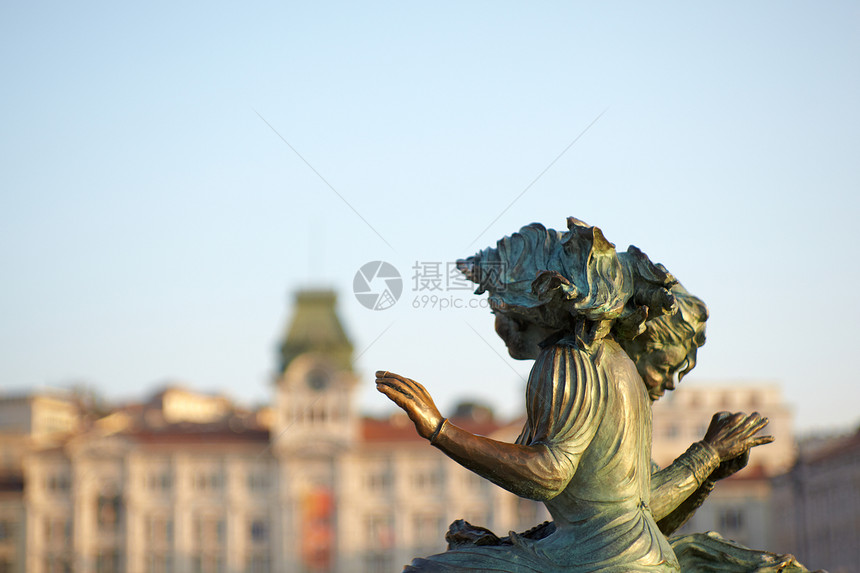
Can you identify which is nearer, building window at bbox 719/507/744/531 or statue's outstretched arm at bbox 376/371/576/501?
statue's outstretched arm at bbox 376/371/576/501

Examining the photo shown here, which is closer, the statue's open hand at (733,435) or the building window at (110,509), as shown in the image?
the statue's open hand at (733,435)

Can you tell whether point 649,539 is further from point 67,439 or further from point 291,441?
point 67,439

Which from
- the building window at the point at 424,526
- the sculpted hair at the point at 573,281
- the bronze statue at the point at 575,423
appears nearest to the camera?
the bronze statue at the point at 575,423

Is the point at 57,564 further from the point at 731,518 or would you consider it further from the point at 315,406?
the point at 731,518

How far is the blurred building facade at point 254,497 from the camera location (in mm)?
56469

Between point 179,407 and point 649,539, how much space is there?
2923 inches

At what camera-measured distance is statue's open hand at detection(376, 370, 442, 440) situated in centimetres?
399

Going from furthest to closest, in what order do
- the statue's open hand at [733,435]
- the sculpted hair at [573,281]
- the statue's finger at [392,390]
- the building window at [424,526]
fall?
1. the building window at [424,526]
2. the statue's open hand at [733,435]
3. the sculpted hair at [573,281]
4. the statue's finger at [392,390]

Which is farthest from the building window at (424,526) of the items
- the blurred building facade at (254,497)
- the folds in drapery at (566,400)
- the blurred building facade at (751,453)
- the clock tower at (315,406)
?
the folds in drapery at (566,400)

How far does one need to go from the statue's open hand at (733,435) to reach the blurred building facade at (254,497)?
50959 millimetres

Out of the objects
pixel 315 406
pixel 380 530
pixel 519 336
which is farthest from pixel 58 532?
pixel 519 336

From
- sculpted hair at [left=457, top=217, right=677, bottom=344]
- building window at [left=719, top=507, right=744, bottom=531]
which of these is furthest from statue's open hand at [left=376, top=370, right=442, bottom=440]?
building window at [left=719, top=507, right=744, bottom=531]

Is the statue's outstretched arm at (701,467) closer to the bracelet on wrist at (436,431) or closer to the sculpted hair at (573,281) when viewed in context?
the sculpted hair at (573,281)

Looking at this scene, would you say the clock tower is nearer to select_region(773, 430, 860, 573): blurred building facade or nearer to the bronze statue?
select_region(773, 430, 860, 573): blurred building facade
